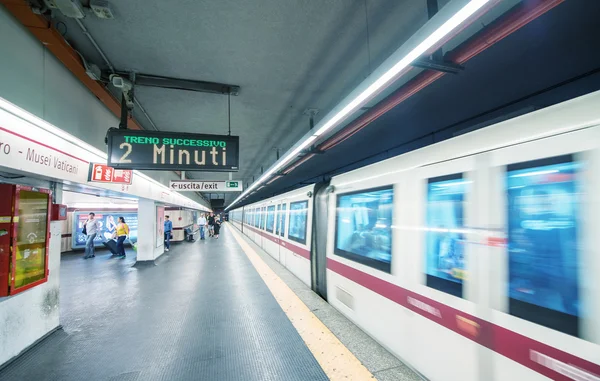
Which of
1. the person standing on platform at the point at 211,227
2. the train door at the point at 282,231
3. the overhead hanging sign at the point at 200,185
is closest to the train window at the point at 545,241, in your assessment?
the train door at the point at 282,231

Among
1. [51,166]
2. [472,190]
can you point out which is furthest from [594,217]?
[51,166]

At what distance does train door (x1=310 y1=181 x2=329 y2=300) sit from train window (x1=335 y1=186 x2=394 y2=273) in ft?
1.79

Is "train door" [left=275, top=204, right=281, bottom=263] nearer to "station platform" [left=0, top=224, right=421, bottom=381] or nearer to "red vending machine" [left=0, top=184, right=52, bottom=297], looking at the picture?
"station platform" [left=0, top=224, right=421, bottom=381]

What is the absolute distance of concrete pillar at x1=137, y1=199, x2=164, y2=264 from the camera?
307 inches

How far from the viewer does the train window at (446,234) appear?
5.94ft

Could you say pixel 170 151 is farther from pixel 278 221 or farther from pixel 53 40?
pixel 278 221

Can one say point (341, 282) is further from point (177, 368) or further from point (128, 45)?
point (128, 45)

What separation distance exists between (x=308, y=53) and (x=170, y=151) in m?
2.13

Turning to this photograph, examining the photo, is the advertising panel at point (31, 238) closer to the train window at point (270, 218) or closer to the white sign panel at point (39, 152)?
the white sign panel at point (39, 152)

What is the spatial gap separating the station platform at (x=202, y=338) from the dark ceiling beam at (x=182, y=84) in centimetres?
314

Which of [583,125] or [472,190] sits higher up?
[583,125]

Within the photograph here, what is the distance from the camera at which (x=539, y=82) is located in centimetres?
325

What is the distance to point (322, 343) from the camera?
9.11 feet

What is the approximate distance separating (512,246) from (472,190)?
417 millimetres
